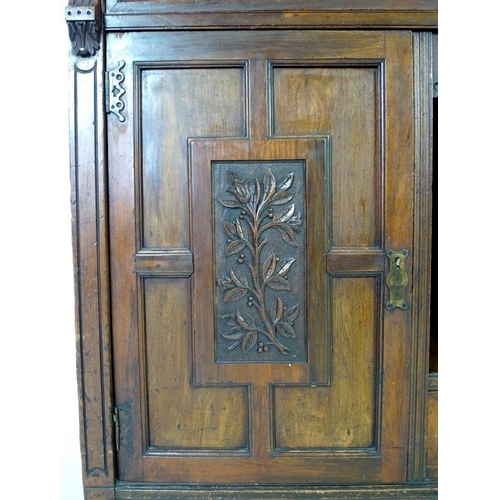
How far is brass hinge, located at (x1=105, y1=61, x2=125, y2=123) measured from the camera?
148 centimetres

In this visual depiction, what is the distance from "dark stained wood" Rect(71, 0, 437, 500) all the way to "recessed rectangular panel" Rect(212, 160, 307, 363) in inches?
1.5

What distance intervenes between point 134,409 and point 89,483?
287mm

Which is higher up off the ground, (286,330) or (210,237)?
(210,237)

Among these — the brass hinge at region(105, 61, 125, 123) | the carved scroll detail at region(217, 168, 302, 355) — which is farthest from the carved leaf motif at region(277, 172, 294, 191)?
the brass hinge at region(105, 61, 125, 123)

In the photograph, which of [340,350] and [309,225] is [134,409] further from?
[309,225]

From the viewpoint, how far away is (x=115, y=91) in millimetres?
1484

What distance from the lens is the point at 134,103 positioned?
149 centimetres

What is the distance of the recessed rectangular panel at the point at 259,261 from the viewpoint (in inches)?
59.2

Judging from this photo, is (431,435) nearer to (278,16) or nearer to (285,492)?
(285,492)

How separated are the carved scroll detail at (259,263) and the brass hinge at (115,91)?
1.37ft

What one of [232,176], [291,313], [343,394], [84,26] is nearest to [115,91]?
[84,26]

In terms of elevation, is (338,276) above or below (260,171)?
below

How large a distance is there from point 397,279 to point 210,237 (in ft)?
2.01

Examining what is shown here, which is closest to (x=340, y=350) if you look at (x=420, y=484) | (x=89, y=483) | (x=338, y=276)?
(x=338, y=276)
